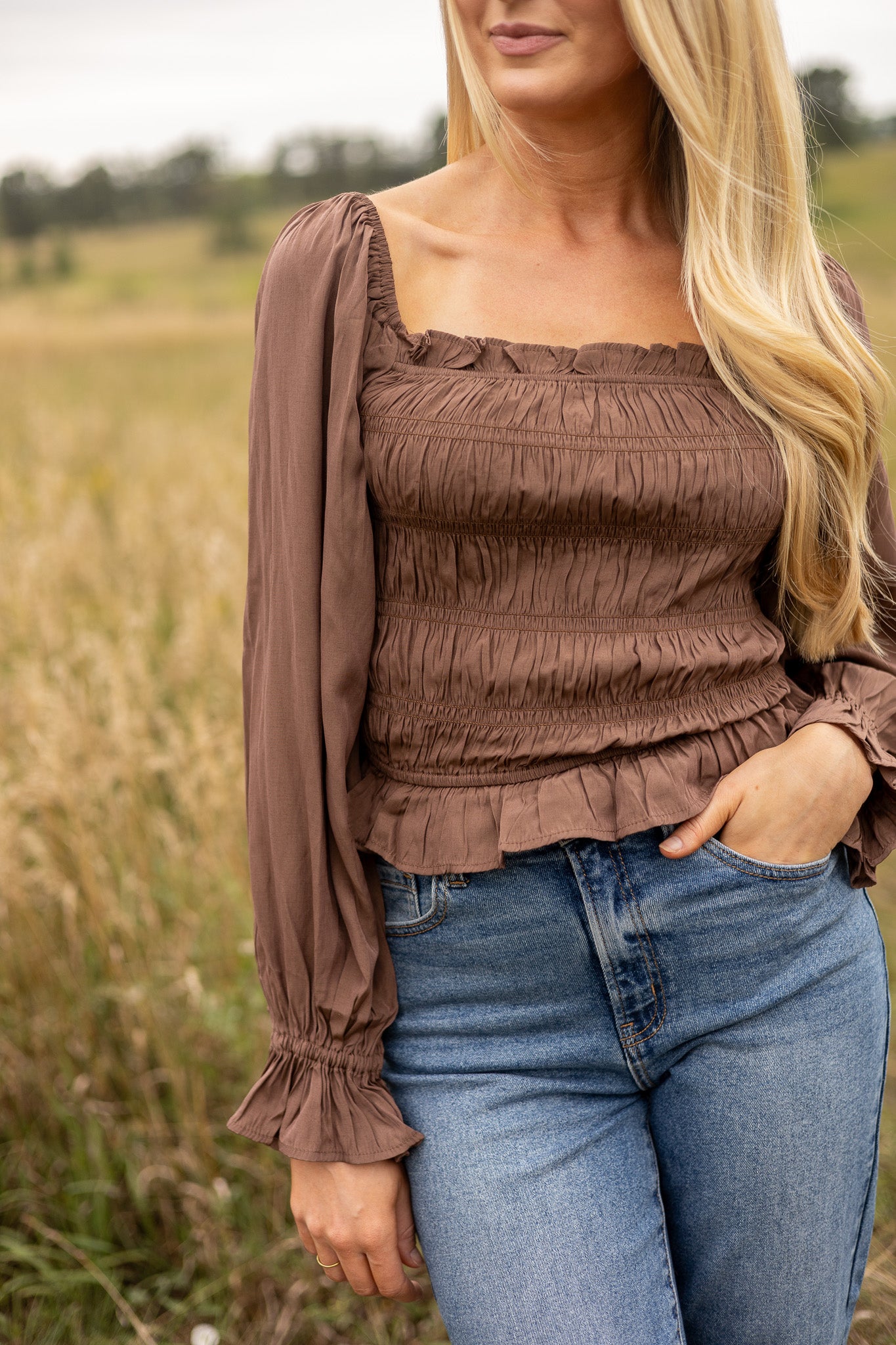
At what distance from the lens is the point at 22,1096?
236 centimetres

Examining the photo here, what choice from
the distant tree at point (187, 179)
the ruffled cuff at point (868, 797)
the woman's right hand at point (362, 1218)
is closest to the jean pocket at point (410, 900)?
the woman's right hand at point (362, 1218)

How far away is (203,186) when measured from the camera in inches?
1045

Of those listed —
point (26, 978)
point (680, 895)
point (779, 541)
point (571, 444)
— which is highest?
point (571, 444)

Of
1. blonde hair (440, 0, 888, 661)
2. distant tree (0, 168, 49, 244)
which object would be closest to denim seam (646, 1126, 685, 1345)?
blonde hair (440, 0, 888, 661)

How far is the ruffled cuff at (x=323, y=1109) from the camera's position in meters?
1.19

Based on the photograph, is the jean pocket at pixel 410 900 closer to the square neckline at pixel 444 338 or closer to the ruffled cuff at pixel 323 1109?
the ruffled cuff at pixel 323 1109

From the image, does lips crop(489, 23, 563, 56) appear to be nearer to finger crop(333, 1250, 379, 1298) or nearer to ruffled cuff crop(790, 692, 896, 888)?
ruffled cuff crop(790, 692, 896, 888)

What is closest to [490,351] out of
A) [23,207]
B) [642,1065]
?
[642,1065]

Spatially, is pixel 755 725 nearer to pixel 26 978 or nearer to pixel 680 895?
pixel 680 895

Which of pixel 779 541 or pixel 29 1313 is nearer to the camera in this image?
pixel 779 541

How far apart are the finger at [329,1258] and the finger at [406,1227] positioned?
0.07 meters

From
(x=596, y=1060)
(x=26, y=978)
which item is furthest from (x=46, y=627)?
(x=596, y=1060)

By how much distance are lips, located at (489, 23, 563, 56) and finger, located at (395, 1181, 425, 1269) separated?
1.35m

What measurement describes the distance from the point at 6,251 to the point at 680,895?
23.0m
